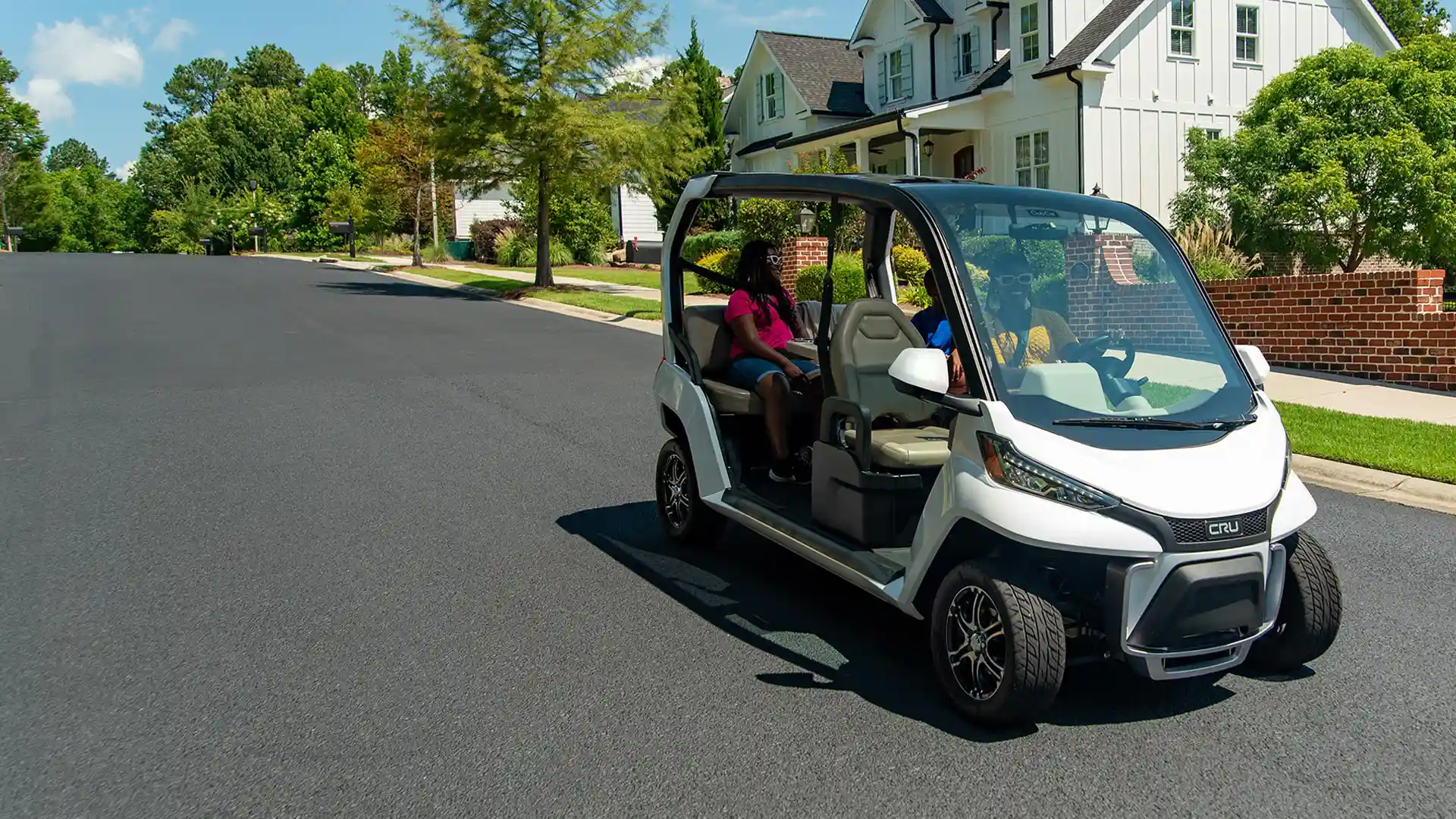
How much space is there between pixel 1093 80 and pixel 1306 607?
22.6 metres

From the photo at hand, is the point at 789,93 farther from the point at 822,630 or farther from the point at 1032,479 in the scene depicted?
the point at 1032,479

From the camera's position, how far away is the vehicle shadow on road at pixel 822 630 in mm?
4453

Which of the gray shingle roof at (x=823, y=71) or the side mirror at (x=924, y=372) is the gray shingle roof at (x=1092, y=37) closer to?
the gray shingle roof at (x=823, y=71)

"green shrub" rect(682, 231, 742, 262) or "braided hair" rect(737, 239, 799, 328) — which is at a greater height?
"green shrub" rect(682, 231, 742, 262)

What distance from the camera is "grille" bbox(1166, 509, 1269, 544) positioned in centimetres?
395

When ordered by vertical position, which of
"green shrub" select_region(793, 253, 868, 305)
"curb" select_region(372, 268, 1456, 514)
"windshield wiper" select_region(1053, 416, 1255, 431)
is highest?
"green shrub" select_region(793, 253, 868, 305)

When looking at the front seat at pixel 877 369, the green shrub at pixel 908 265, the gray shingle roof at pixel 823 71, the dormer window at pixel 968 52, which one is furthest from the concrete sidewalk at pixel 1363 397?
the gray shingle roof at pixel 823 71

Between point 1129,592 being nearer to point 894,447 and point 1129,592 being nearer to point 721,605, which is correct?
point 894,447

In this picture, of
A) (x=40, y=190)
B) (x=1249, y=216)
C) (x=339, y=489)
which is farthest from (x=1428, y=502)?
(x=40, y=190)

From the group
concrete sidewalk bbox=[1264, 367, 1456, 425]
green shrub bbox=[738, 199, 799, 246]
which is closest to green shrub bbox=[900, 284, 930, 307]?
green shrub bbox=[738, 199, 799, 246]

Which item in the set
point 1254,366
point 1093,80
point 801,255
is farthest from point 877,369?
point 1093,80

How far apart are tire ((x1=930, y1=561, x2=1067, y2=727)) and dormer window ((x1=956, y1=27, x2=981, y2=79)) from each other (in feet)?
90.6

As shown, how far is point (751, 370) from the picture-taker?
6.42m

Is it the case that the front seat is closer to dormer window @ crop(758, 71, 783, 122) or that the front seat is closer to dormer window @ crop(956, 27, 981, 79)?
dormer window @ crop(956, 27, 981, 79)
